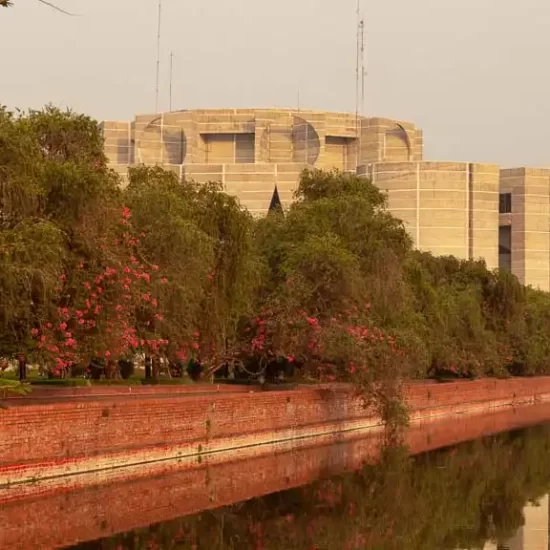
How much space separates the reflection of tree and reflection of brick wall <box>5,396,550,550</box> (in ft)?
1.78

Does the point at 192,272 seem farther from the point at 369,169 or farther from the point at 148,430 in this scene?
the point at 369,169

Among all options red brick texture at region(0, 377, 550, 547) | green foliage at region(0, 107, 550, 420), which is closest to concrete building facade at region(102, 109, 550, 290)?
green foliage at region(0, 107, 550, 420)

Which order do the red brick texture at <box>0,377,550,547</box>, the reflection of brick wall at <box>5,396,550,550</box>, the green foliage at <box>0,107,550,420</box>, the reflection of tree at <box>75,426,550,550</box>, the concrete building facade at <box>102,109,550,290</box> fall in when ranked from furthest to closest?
the concrete building facade at <box>102,109,550,290</box> → the green foliage at <box>0,107,550,420</box> → the red brick texture at <box>0,377,550,547</box> → the reflection of tree at <box>75,426,550,550</box> → the reflection of brick wall at <box>5,396,550,550</box>

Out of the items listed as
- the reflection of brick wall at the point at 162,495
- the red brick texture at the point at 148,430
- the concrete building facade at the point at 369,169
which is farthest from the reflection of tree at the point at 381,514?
the concrete building facade at the point at 369,169

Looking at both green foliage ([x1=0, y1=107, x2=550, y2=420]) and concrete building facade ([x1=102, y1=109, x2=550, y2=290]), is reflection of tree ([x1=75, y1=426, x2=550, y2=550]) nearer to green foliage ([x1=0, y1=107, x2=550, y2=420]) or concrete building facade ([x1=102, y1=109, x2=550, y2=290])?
green foliage ([x1=0, y1=107, x2=550, y2=420])

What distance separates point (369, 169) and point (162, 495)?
276 feet

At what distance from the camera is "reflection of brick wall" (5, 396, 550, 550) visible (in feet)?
64.8

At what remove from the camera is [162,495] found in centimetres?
2416

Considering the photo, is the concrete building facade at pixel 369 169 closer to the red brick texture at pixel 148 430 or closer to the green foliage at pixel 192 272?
the green foliage at pixel 192 272

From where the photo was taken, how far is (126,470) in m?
26.7

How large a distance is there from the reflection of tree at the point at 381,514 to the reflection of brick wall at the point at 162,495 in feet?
1.78

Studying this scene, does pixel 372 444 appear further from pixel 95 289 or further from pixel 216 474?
pixel 95 289

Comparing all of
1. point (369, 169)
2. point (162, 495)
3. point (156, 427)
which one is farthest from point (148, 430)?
point (369, 169)

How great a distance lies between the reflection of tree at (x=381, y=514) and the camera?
2062cm
